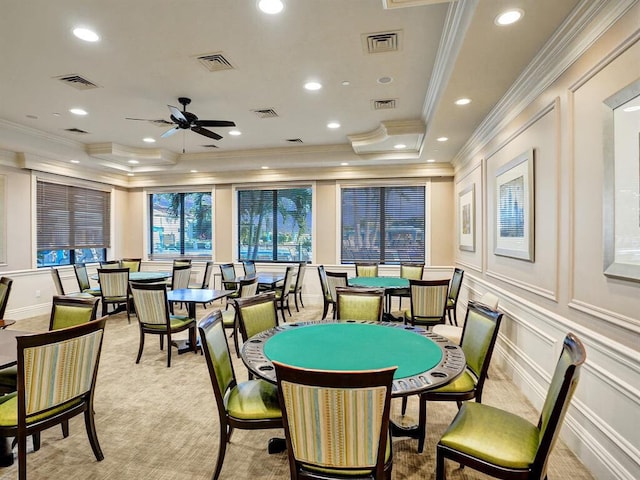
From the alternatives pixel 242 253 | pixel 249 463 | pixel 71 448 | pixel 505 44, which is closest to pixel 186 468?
pixel 249 463

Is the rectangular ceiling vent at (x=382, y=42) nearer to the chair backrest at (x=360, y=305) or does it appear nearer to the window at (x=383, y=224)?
the chair backrest at (x=360, y=305)

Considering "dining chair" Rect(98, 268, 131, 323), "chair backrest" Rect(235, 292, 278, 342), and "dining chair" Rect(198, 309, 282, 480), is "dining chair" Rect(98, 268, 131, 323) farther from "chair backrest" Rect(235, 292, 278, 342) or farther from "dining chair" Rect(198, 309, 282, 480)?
"dining chair" Rect(198, 309, 282, 480)

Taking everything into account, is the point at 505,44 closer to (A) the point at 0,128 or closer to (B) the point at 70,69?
(B) the point at 70,69

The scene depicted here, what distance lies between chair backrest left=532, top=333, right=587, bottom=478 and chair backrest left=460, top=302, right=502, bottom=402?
639mm

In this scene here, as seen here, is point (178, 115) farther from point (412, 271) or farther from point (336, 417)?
point (412, 271)

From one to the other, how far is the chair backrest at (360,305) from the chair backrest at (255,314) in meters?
0.72

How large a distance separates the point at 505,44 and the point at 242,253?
22.1 feet

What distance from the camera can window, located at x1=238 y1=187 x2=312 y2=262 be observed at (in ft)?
25.8

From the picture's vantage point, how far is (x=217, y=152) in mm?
6980

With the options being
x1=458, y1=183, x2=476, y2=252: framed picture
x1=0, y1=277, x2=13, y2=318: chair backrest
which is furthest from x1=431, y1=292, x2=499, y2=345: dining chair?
x1=0, y1=277, x2=13, y2=318: chair backrest

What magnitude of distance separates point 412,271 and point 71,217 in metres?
6.93

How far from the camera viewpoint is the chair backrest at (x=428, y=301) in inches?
165

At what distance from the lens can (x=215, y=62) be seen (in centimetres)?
334

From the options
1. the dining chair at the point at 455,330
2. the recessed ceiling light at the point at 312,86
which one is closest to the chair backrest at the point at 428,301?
the dining chair at the point at 455,330
